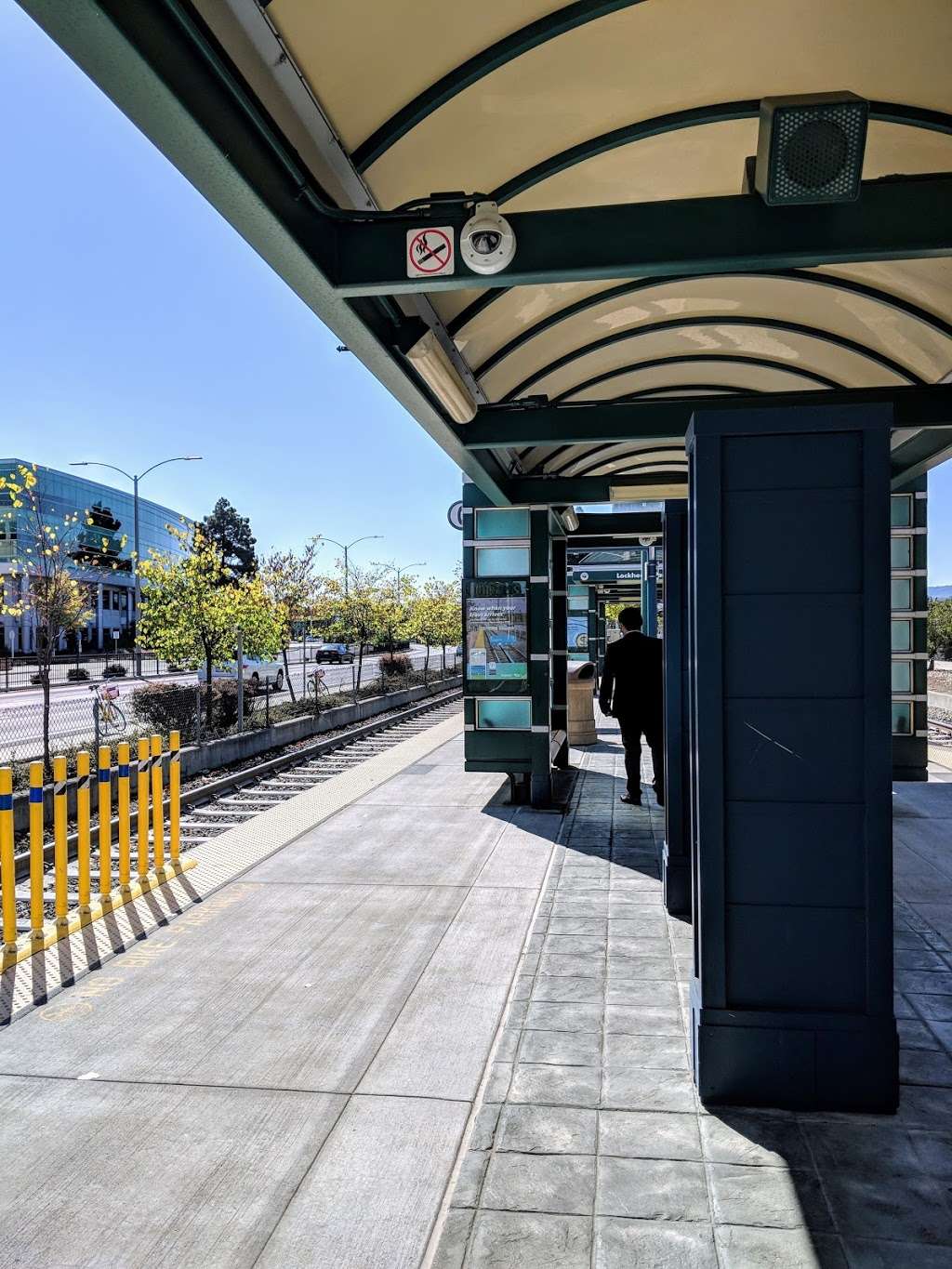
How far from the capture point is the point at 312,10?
2.71 m

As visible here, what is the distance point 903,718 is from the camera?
9391 mm

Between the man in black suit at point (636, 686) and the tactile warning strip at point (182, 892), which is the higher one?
the man in black suit at point (636, 686)

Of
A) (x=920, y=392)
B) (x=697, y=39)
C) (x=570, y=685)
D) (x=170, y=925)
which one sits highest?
(x=697, y=39)

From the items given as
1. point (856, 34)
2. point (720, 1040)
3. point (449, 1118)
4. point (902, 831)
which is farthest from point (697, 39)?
point (902, 831)

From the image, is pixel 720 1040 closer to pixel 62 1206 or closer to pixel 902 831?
pixel 62 1206

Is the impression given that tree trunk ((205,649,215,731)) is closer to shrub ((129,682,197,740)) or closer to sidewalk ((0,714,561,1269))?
shrub ((129,682,197,740))

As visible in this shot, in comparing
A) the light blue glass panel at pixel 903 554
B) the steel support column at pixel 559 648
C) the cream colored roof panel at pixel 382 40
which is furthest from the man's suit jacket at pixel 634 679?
the cream colored roof panel at pixel 382 40

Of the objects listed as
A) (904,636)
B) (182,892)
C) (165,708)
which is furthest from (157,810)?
(904,636)

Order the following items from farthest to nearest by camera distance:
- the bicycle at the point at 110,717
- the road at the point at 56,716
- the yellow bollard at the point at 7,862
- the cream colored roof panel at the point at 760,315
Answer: the road at the point at 56,716 < the bicycle at the point at 110,717 < the cream colored roof panel at the point at 760,315 < the yellow bollard at the point at 7,862

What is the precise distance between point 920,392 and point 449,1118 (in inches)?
224

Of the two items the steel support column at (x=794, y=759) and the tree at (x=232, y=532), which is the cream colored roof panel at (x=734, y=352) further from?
the tree at (x=232, y=532)

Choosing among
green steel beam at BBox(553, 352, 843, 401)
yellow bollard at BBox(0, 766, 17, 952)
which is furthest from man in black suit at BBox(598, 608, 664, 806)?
yellow bollard at BBox(0, 766, 17, 952)

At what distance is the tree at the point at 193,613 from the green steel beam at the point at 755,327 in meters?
9.12

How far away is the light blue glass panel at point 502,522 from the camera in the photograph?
9.16 metres
